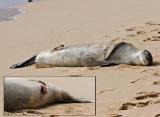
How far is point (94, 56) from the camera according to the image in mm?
6965

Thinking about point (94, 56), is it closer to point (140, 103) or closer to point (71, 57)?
point (71, 57)

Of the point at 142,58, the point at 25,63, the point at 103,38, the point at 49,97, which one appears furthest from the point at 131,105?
the point at 103,38

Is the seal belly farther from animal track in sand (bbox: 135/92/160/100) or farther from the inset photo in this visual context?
the inset photo

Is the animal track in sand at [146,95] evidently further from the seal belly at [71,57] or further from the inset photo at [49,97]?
the seal belly at [71,57]

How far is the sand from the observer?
4977 mm

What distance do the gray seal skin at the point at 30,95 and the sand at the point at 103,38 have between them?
12cm

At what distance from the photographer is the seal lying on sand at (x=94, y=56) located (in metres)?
6.75

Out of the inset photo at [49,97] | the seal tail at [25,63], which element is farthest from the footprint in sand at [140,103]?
the seal tail at [25,63]

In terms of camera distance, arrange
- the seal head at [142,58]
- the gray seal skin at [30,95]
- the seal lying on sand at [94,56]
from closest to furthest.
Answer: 1. the gray seal skin at [30,95]
2. the seal head at [142,58]
3. the seal lying on sand at [94,56]

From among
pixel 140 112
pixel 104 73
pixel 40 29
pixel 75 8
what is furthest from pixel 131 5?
pixel 140 112

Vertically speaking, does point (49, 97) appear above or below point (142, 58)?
below

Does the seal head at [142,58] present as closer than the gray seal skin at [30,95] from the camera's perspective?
No

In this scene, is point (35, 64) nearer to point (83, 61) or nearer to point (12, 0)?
point (83, 61)

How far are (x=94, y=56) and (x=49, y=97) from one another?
226 cm
